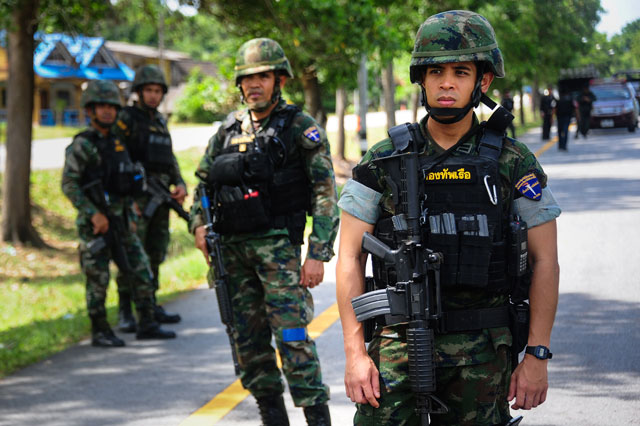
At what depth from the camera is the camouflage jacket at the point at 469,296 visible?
10.3 ft

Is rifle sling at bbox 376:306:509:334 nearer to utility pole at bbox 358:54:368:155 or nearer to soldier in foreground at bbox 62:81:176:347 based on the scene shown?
soldier in foreground at bbox 62:81:176:347

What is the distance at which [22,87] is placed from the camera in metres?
14.6

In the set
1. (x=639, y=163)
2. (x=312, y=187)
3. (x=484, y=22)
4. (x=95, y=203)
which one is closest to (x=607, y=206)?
(x=639, y=163)

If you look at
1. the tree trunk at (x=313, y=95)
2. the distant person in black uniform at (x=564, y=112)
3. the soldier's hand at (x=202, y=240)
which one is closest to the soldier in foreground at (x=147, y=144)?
the soldier's hand at (x=202, y=240)

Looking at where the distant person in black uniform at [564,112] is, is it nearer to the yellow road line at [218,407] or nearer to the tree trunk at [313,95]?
the tree trunk at [313,95]

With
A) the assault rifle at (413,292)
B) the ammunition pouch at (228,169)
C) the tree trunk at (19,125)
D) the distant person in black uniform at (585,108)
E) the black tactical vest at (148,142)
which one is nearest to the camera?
the assault rifle at (413,292)

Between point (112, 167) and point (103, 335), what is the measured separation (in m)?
1.37

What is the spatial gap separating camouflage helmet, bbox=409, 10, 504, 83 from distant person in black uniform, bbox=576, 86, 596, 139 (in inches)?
1010

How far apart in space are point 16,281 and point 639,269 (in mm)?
8213

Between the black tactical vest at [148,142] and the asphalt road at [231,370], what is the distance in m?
1.44

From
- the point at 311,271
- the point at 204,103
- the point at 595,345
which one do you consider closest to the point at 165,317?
the point at 595,345

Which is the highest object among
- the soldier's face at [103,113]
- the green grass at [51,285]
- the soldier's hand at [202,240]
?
the soldier's face at [103,113]

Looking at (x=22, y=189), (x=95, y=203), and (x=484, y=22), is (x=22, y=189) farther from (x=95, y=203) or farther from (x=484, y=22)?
(x=484, y=22)

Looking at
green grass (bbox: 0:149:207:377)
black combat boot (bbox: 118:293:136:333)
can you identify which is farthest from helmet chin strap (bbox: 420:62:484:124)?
black combat boot (bbox: 118:293:136:333)
